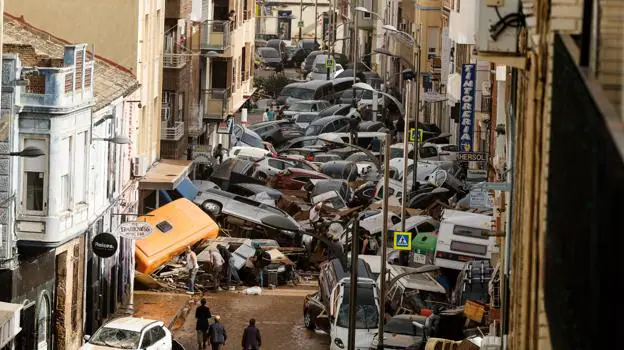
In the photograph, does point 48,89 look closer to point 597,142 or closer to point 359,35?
point 597,142

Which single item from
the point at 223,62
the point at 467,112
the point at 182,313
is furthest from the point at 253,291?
the point at 223,62

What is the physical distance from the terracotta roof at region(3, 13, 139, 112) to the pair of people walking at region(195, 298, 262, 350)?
16.5 feet

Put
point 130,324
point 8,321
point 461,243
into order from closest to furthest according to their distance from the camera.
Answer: point 8,321, point 130,324, point 461,243

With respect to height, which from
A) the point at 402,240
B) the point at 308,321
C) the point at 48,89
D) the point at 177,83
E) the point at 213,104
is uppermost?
the point at 177,83

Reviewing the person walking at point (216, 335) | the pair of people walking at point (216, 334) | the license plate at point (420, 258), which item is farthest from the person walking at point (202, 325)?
the license plate at point (420, 258)

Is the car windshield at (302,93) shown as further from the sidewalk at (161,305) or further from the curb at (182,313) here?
the curb at (182,313)

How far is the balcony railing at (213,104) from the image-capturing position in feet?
205

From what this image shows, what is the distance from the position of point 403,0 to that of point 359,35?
2936 centimetres

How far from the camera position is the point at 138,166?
→ 1750 inches

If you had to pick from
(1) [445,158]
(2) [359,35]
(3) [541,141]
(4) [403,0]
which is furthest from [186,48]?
(2) [359,35]

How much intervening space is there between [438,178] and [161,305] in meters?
17.5

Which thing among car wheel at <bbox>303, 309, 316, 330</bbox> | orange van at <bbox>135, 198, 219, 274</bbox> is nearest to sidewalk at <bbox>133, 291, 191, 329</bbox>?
orange van at <bbox>135, 198, 219, 274</bbox>

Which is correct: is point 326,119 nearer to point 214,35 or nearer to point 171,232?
point 214,35

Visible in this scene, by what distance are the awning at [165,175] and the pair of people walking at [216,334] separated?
369 inches
